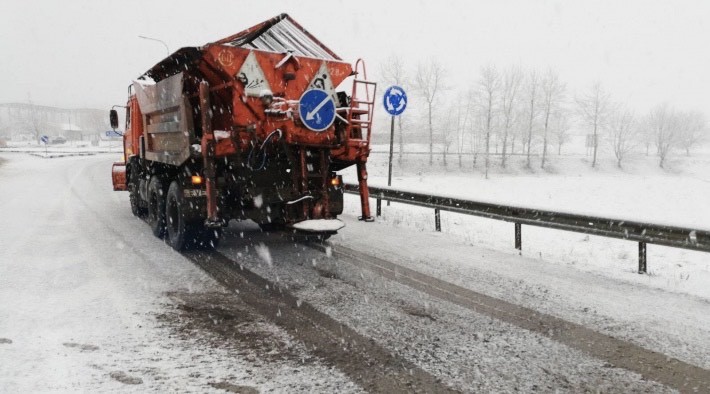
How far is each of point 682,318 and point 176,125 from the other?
6353mm

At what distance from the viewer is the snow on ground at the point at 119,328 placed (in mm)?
3254

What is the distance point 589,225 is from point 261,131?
4581 mm

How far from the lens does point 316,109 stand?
6543mm

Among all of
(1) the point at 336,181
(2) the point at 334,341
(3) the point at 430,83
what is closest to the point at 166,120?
(1) the point at 336,181

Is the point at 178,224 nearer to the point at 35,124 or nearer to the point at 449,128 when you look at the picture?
the point at 449,128

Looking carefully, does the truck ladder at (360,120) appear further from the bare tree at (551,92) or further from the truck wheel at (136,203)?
the bare tree at (551,92)

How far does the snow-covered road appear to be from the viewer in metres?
3.32

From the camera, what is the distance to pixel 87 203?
42.8 feet

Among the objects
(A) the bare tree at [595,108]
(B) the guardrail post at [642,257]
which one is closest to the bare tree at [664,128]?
(A) the bare tree at [595,108]

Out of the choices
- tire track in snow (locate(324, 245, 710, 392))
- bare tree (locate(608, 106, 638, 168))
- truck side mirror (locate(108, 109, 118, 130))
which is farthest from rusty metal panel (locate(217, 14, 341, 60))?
bare tree (locate(608, 106, 638, 168))

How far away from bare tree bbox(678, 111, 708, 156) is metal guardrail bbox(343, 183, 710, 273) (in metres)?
71.4

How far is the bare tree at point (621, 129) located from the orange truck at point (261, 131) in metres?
55.7

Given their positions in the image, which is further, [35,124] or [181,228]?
[35,124]

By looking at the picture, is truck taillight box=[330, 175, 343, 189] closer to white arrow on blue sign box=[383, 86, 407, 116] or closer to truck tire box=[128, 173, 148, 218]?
white arrow on blue sign box=[383, 86, 407, 116]
